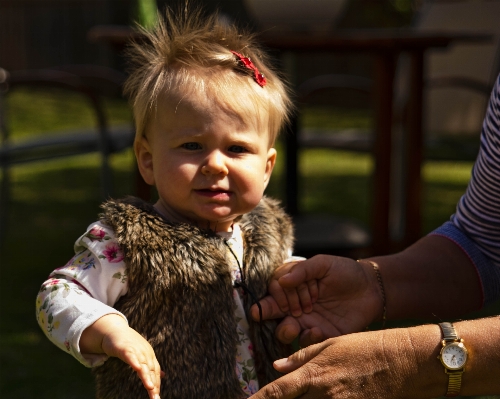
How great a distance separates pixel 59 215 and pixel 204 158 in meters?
4.18

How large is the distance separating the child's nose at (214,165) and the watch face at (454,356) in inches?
24.0

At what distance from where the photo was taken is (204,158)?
67.7 inches

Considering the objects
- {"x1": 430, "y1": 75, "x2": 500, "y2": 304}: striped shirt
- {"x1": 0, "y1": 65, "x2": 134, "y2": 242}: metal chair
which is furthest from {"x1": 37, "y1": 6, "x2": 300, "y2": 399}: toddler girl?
{"x1": 0, "y1": 65, "x2": 134, "y2": 242}: metal chair

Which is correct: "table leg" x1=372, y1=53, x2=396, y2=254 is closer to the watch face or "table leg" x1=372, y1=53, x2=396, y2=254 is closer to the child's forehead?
the child's forehead

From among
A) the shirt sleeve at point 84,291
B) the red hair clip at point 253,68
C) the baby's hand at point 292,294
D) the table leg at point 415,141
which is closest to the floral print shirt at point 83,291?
the shirt sleeve at point 84,291

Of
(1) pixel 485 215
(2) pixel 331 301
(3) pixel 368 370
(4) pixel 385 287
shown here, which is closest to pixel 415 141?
(1) pixel 485 215

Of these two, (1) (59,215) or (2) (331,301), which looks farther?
(1) (59,215)

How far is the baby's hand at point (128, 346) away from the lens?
147cm

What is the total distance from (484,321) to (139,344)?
730 mm

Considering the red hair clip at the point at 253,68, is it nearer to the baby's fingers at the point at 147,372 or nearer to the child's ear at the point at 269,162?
the child's ear at the point at 269,162

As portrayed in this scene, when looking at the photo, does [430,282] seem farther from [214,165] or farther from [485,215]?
[214,165]

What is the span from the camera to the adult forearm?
200 centimetres

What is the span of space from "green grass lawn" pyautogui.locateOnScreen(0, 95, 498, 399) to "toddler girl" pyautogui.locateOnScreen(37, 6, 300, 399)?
1.23 m

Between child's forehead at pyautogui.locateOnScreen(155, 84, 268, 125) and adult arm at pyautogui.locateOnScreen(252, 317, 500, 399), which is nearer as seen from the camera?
adult arm at pyautogui.locateOnScreen(252, 317, 500, 399)
